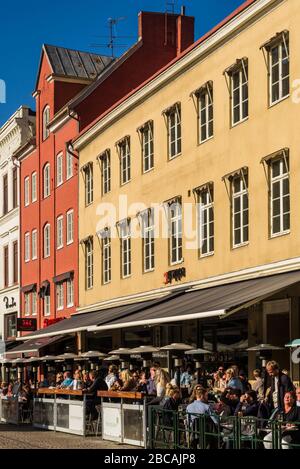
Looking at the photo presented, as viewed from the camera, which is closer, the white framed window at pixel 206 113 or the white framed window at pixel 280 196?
the white framed window at pixel 280 196

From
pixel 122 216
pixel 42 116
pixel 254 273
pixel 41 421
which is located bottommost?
pixel 41 421

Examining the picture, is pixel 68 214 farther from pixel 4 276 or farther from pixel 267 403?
pixel 267 403

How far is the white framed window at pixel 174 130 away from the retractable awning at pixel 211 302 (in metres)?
5.02

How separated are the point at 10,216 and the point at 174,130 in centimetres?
2704

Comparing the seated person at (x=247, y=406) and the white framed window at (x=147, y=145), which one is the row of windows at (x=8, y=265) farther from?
the seated person at (x=247, y=406)

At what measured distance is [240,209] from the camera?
30062 mm

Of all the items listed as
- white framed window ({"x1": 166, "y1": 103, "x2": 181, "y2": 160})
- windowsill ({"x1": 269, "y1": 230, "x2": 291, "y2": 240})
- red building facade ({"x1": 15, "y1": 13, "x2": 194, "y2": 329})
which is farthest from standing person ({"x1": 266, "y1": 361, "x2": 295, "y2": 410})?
red building facade ({"x1": 15, "y1": 13, "x2": 194, "y2": 329})

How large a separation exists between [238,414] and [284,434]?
3.46 meters

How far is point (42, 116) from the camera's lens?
2178 inches

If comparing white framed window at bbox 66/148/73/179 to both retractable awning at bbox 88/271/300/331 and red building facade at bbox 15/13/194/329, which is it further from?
retractable awning at bbox 88/271/300/331

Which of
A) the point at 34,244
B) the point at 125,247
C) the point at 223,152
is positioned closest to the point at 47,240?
the point at 34,244

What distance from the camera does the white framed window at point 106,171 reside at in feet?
140

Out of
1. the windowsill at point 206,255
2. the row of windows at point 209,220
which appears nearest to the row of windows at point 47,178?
the row of windows at point 209,220
